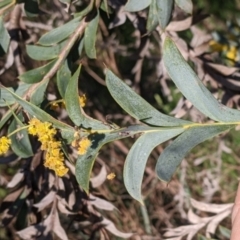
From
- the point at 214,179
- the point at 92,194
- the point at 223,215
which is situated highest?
the point at 92,194

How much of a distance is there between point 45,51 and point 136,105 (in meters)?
0.37

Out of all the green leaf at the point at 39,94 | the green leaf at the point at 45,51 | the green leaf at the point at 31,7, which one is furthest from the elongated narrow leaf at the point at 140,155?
the green leaf at the point at 31,7

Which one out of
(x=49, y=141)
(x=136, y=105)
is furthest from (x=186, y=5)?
(x=49, y=141)

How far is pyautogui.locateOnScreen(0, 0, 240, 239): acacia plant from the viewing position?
921mm

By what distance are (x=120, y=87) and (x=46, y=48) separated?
0.36 metres

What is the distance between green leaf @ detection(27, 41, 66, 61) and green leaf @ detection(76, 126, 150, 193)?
0.32 metres

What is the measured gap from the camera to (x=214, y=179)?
259cm

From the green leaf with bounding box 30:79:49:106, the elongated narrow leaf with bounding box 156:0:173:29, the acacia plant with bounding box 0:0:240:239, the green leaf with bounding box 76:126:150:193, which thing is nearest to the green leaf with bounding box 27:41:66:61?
the acacia plant with bounding box 0:0:240:239

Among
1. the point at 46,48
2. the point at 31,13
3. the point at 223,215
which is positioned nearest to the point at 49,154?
the point at 46,48

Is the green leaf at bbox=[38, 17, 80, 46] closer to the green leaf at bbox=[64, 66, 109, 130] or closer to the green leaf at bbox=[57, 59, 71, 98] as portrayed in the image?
the green leaf at bbox=[57, 59, 71, 98]

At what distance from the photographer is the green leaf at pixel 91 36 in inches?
46.6

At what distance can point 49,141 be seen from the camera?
0.92 metres

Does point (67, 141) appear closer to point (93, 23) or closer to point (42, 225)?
point (93, 23)

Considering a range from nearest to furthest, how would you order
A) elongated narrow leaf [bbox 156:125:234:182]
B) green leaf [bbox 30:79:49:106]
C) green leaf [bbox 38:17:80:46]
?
elongated narrow leaf [bbox 156:125:234:182] → green leaf [bbox 30:79:49:106] → green leaf [bbox 38:17:80:46]
